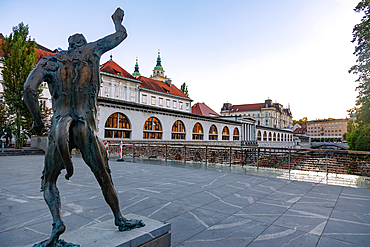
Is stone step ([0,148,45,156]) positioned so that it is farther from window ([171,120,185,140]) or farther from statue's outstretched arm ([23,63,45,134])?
statue's outstretched arm ([23,63,45,134])

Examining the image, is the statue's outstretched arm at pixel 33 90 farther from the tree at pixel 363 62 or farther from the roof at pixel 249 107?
the roof at pixel 249 107

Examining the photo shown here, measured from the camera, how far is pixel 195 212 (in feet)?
13.7

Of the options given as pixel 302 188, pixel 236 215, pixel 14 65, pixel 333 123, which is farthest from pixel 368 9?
pixel 333 123

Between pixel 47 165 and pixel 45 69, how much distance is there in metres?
0.99

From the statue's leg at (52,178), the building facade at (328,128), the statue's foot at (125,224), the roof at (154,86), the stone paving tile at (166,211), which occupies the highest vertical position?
the roof at (154,86)

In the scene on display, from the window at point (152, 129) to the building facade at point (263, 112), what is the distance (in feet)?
288

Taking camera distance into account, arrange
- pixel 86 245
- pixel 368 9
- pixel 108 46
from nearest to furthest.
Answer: pixel 86 245 < pixel 108 46 < pixel 368 9

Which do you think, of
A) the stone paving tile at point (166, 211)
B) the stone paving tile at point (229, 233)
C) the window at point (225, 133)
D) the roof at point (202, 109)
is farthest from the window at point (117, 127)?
the roof at point (202, 109)

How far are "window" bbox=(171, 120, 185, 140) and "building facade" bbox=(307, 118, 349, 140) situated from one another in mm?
143123

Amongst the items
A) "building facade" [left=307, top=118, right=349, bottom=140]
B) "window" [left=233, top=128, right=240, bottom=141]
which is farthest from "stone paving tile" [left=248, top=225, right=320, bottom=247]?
"building facade" [left=307, top=118, right=349, bottom=140]

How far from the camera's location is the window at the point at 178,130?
98.8 feet

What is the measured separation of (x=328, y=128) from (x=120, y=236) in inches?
7033

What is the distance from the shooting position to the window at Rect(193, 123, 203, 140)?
Answer: 111ft

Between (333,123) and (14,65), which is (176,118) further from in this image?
(333,123)
